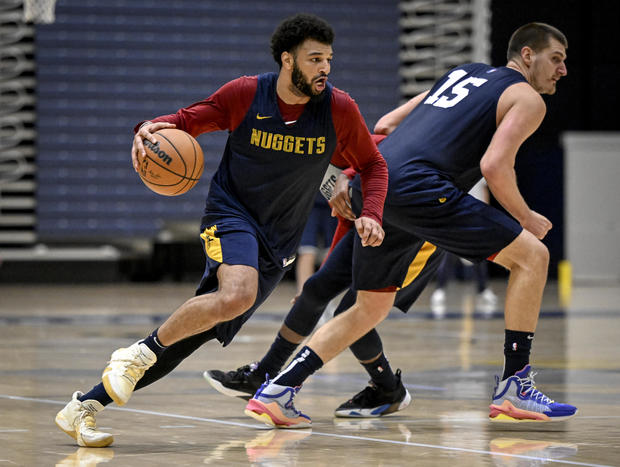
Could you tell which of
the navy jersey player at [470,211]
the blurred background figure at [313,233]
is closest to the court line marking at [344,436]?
the navy jersey player at [470,211]

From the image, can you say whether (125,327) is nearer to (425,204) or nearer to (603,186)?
(425,204)

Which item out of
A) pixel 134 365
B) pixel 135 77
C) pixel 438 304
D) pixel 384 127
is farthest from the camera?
pixel 135 77

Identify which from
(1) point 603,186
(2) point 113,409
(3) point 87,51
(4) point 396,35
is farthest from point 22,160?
(2) point 113,409

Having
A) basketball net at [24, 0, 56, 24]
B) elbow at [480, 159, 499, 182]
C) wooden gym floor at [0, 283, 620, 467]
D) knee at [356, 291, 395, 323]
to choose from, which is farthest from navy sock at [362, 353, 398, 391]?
basketball net at [24, 0, 56, 24]

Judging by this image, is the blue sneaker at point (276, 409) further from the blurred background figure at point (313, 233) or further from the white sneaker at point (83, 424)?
the blurred background figure at point (313, 233)

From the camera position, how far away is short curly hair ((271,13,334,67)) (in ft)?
14.3

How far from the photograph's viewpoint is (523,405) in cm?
444

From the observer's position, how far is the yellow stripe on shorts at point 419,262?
4.82 meters

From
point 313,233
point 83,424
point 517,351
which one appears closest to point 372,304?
point 517,351

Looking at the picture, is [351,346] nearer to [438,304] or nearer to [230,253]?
[230,253]

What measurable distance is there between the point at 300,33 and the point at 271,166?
543mm

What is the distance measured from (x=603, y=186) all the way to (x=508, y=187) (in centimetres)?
1603

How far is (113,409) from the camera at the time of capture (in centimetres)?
486

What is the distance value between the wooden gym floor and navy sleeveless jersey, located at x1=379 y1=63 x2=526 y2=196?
1.05 meters
